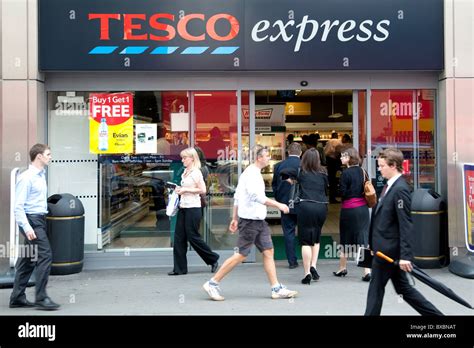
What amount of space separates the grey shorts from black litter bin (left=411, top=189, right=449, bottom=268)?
2865 mm

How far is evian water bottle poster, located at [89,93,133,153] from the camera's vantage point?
8.87 metres

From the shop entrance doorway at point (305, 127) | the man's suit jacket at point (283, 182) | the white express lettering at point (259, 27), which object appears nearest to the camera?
the man's suit jacket at point (283, 182)

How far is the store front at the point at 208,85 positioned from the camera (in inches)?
334

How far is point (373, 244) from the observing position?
4.98 m

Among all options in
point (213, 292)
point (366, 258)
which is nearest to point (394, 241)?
point (366, 258)

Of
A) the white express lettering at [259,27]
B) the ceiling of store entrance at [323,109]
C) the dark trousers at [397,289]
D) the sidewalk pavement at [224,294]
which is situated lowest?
the sidewalk pavement at [224,294]

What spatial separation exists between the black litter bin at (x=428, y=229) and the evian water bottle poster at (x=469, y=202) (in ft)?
1.29

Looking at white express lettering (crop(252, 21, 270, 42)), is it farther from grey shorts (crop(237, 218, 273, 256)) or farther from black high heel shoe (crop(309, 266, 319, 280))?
black high heel shoe (crop(309, 266, 319, 280))

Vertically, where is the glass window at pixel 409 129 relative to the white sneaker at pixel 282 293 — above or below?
above

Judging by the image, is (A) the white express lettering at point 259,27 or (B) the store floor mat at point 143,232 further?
(B) the store floor mat at point 143,232

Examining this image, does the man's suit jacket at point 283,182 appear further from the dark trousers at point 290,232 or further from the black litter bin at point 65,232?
the black litter bin at point 65,232

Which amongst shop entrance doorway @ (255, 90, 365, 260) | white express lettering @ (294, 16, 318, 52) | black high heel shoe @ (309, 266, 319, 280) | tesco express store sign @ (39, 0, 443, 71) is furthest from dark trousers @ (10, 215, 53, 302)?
white express lettering @ (294, 16, 318, 52)

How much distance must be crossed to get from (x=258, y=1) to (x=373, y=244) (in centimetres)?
488

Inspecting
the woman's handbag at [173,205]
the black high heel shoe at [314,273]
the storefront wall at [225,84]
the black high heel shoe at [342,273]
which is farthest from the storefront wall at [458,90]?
the woman's handbag at [173,205]
